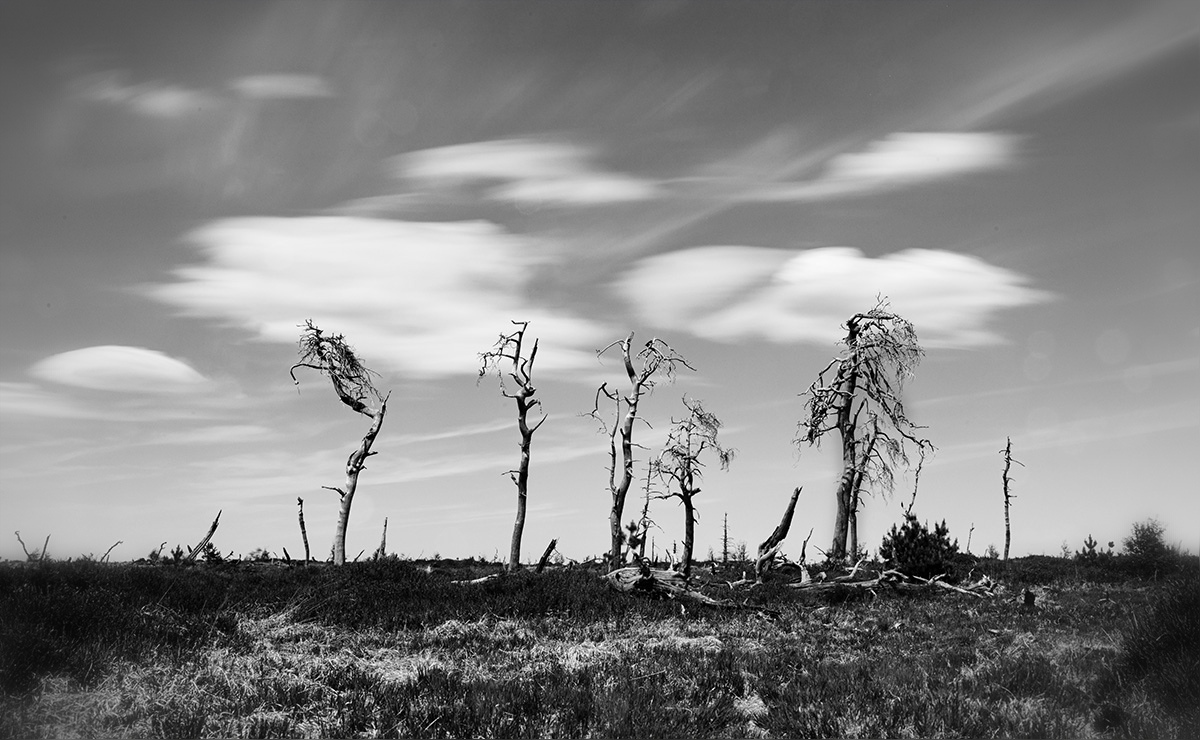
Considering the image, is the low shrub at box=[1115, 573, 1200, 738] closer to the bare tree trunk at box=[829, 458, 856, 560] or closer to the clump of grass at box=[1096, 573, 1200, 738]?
the clump of grass at box=[1096, 573, 1200, 738]

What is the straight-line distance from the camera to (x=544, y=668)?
987 centimetres

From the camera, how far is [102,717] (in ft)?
22.3

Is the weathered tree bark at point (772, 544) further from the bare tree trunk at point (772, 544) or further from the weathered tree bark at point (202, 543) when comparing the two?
the weathered tree bark at point (202, 543)

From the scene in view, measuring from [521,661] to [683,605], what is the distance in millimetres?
7378

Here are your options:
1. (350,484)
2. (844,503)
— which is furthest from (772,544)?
(350,484)

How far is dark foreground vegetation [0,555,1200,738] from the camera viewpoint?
693 centimetres

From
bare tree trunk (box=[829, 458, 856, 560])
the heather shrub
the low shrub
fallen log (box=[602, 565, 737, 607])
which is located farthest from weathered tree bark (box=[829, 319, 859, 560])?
the low shrub

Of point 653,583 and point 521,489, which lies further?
point 521,489

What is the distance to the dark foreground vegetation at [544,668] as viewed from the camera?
22.7ft

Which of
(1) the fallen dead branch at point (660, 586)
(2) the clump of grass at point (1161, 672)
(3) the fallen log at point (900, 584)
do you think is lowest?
(3) the fallen log at point (900, 584)

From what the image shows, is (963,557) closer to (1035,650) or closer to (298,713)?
(1035,650)

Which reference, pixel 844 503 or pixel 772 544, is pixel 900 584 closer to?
pixel 772 544

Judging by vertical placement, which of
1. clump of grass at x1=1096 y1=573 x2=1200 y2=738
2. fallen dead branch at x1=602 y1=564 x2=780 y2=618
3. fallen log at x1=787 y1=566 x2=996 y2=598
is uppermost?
clump of grass at x1=1096 y1=573 x2=1200 y2=738

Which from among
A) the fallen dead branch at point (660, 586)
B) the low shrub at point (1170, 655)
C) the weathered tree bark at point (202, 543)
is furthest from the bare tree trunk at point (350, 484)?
the low shrub at point (1170, 655)
